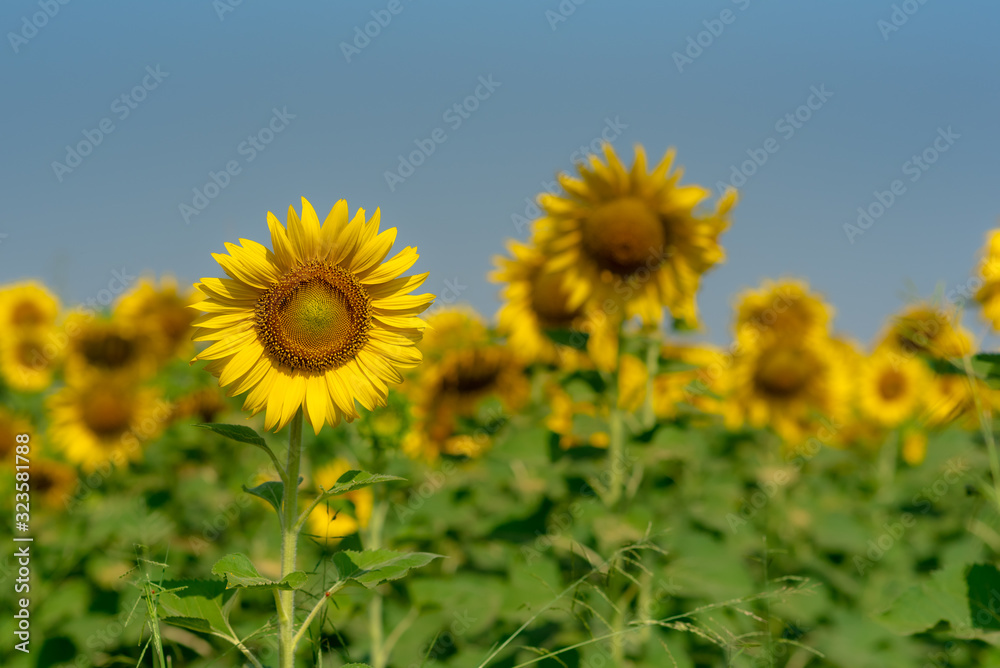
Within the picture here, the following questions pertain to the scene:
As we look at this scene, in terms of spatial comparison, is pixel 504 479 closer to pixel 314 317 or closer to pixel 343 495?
pixel 343 495

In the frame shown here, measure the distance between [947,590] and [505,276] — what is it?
3.25 metres

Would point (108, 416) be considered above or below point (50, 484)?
above

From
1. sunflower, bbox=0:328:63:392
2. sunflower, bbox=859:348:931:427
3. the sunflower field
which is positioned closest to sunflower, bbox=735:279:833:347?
the sunflower field

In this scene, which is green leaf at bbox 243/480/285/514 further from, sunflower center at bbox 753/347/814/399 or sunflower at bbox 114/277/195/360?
sunflower at bbox 114/277/195/360

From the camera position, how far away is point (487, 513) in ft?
14.6

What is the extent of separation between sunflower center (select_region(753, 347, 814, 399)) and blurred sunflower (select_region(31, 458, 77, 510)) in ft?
16.4

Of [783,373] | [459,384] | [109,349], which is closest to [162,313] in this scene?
[109,349]

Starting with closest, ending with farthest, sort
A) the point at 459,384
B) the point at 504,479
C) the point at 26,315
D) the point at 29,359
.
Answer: the point at 504,479
the point at 459,384
the point at 29,359
the point at 26,315

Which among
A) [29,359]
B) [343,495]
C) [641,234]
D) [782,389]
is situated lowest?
[343,495]

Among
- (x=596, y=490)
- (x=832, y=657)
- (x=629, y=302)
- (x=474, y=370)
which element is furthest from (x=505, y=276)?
(x=832, y=657)

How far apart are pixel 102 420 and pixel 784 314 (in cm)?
546

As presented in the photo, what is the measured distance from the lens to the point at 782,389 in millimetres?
6266

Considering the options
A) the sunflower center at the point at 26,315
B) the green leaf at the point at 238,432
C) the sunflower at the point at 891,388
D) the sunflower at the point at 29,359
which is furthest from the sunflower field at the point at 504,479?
the sunflower center at the point at 26,315

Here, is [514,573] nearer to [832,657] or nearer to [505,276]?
[832,657]
